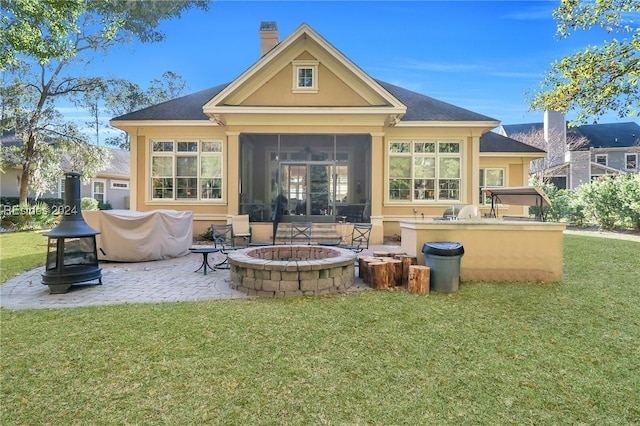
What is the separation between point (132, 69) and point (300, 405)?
86.6 ft

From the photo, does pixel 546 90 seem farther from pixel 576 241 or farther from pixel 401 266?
pixel 401 266

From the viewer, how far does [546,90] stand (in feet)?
36.4

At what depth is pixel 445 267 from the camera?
19.1ft

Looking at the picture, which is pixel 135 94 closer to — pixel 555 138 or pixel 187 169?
pixel 187 169

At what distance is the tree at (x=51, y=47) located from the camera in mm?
12898

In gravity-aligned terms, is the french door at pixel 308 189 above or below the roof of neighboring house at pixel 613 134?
below

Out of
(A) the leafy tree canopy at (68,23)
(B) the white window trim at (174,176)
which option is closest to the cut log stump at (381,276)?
(B) the white window trim at (174,176)

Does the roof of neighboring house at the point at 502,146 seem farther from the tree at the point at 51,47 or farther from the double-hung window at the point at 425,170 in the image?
the tree at the point at 51,47

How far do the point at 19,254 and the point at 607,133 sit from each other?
41.2 meters

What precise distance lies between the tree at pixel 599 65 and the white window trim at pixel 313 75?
7.44m

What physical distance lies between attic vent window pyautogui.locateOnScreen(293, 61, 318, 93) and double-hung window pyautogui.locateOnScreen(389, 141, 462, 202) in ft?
12.0

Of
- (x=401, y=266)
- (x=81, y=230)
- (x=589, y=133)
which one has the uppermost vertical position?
(x=589, y=133)

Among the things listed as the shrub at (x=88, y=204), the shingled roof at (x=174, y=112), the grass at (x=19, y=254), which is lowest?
the grass at (x=19, y=254)

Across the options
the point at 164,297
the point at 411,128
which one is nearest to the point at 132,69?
the point at 411,128
